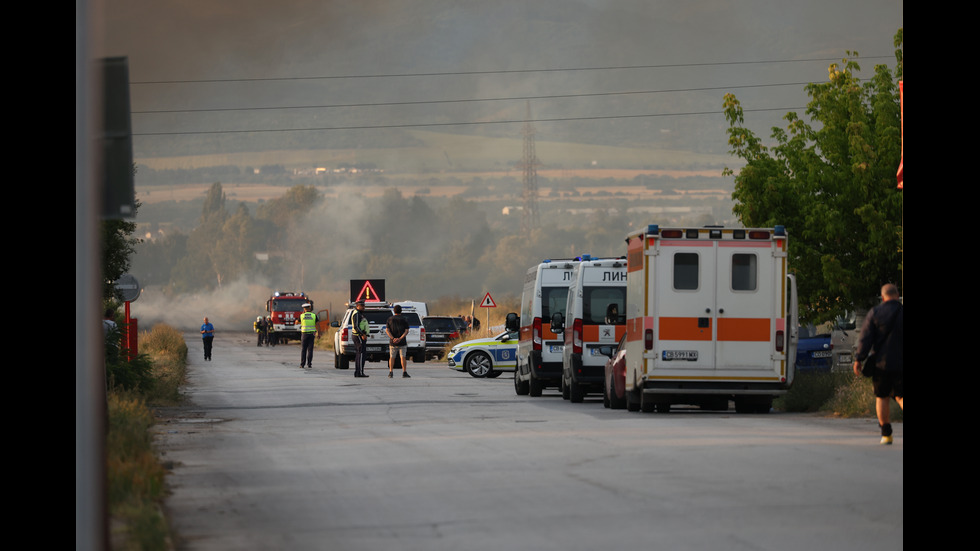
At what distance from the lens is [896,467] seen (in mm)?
11766

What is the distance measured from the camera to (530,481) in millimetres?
10914

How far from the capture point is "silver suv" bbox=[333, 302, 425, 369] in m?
39.2

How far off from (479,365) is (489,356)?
1.16 feet

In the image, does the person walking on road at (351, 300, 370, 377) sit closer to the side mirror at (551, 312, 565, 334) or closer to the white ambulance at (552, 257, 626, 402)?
the side mirror at (551, 312, 565, 334)

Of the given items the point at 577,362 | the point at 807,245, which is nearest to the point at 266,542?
the point at 577,362

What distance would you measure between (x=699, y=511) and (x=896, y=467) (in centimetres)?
332

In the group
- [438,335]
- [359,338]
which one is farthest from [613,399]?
[438,335]

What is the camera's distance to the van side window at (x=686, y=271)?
18750 millimetres

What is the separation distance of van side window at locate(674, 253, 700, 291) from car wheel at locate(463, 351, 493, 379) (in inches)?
644

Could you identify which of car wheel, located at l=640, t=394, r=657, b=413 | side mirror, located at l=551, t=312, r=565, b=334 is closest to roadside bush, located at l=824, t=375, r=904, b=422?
car wheel, located at l=640, t=394, r=657, b=413

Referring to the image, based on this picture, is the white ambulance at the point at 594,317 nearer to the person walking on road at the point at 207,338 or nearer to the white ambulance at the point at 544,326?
the white ambulance at the point at 544,326

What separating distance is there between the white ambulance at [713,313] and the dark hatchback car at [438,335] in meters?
30.7

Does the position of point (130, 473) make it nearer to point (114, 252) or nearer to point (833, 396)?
point (833, 396)

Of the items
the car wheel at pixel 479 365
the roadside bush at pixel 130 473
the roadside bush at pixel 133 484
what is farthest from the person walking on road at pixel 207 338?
the roadside bush at pixel 133 484
